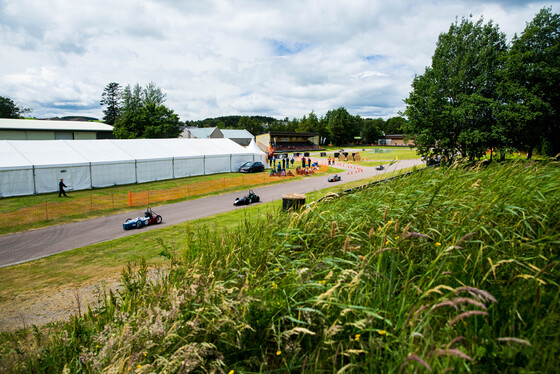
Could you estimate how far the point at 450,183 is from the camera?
5.29 m

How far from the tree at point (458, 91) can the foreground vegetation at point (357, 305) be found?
87.8 ft

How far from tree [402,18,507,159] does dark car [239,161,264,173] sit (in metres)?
17.3

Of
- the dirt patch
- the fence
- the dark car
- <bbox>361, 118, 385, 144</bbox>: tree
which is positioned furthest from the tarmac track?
<bbox>361, 118, 385, 144</bbox>: tree

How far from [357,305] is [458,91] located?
3226 cm

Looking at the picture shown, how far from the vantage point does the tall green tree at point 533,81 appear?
81.1 ft

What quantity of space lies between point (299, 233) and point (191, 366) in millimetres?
2044

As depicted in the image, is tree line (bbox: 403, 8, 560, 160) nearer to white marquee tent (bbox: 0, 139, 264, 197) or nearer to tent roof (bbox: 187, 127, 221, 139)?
white marquee tent (bbox: 0, 139, 264, 197)

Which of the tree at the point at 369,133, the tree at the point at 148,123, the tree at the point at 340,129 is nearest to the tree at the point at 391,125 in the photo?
the tree at the point at 369,133

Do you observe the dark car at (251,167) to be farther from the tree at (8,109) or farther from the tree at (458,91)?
the tree at (8,109)

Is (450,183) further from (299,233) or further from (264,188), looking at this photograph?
(264,188)

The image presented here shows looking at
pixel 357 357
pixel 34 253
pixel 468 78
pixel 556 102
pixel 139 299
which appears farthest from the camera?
pixel 468 78

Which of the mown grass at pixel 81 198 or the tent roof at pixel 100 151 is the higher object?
the tent roof at pixel 100 151

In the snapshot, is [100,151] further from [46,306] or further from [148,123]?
[148,123]

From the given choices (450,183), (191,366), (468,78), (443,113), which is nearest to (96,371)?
(191,366)
